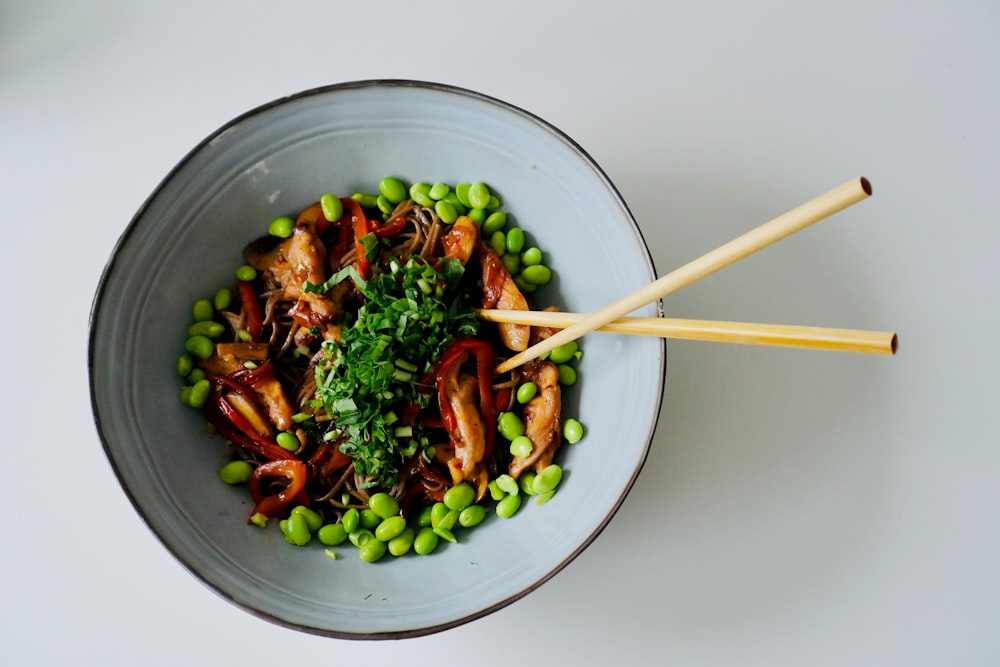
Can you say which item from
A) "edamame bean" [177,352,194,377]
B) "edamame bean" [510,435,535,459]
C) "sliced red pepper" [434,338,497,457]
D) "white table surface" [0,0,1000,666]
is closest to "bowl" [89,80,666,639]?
"edamame bean" [177,352,194,377]

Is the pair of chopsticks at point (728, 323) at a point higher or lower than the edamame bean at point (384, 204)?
lower

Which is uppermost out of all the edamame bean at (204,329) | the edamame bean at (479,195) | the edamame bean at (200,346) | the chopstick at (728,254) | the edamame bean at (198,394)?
the edamame bean at (479,195)

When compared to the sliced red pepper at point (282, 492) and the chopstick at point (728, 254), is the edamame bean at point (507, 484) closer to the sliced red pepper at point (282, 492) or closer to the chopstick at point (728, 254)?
the chopstick at point (728, 254)

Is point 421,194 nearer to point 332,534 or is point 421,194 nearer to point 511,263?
point 511,263

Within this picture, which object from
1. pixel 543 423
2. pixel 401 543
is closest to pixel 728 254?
pixel 543 423

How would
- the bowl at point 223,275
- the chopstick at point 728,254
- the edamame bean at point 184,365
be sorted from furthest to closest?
the edamame bean at point 184,365 < the bowl at point 223,275 < the chopstick at point 728,254

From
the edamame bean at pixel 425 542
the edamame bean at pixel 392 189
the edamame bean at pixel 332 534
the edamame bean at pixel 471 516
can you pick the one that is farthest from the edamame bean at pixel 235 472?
the edamame bean at pixel 392 189

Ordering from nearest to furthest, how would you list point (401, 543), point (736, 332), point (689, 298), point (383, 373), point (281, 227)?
1. point (736, 332)
2. point (383, 373)
3. point (401, 543)
4. point (281, 227)
5. point (689, 298)
